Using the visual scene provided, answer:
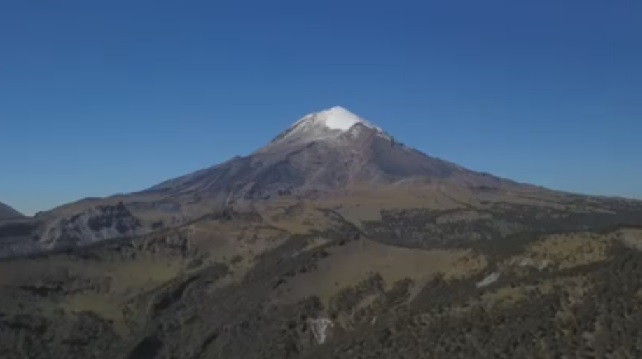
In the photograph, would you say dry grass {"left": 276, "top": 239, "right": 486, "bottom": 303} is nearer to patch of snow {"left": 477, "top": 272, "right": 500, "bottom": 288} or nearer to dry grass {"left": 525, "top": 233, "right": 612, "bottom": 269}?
patch of snow {"left": 477, "top": 272, "right": 500, "bottom": 288}

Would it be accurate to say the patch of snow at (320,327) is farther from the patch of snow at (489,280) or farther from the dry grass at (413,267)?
the patch of snow at (489,280)

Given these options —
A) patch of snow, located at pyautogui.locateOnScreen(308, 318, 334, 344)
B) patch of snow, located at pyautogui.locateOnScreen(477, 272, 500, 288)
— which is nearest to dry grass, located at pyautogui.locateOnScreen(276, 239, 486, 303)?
patch of snow, located at pyautogui.locateOnScreen(477, 272, 500, 288)

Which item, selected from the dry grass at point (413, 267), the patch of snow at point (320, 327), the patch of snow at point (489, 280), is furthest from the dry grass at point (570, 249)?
the patch of snow at point (320, 327)

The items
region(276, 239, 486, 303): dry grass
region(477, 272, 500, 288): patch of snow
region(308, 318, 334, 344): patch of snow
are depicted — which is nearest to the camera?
region(477, 272, 500, 288): patch of snow

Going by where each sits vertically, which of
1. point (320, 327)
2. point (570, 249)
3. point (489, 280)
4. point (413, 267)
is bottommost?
point (320, 327)

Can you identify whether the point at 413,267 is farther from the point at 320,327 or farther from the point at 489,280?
the point at 489,280

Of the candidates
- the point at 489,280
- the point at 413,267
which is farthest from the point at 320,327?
the point at 489,280

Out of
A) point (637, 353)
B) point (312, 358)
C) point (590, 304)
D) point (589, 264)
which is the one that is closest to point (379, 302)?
point (312, 358)
